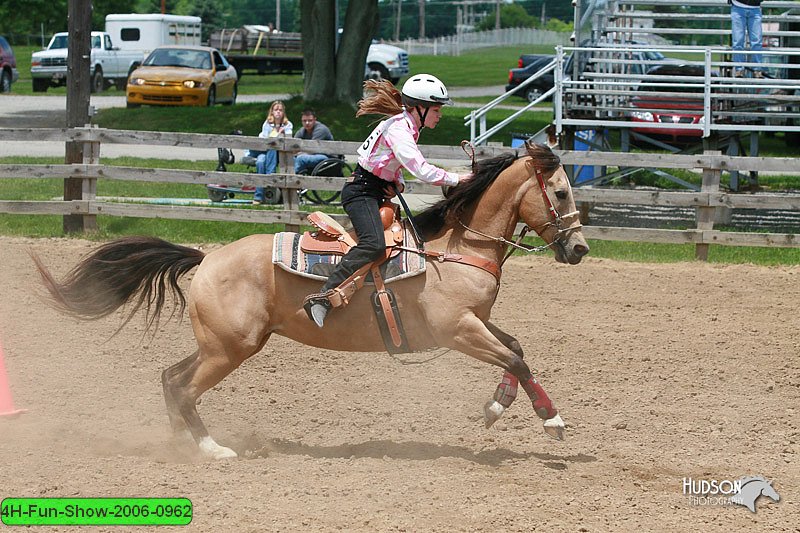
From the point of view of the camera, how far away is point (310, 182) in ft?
42.6

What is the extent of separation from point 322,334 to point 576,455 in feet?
5.81

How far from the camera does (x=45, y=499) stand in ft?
17.5

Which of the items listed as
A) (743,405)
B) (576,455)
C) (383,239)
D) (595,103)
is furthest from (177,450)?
(595,103)

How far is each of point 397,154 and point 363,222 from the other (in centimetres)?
48

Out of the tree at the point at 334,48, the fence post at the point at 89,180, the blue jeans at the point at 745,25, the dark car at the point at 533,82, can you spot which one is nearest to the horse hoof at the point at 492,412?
the fence post at the point at 89,180

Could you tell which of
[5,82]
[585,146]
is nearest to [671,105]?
[585,146]

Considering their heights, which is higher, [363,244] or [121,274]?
[363,244]

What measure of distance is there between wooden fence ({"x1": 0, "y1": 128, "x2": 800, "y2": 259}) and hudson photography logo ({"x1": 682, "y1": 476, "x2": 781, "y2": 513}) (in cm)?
658

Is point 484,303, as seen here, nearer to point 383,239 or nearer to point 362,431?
point 383,239

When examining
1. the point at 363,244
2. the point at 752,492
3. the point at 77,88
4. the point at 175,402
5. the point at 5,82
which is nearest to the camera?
the point at 752,492

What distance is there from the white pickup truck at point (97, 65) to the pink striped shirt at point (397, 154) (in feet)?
102

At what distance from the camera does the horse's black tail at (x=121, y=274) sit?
22.5 ft

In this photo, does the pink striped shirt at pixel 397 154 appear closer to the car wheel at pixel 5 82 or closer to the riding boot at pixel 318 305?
the riding boot at pixel 318 305

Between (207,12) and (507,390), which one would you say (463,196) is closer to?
(507,390)
